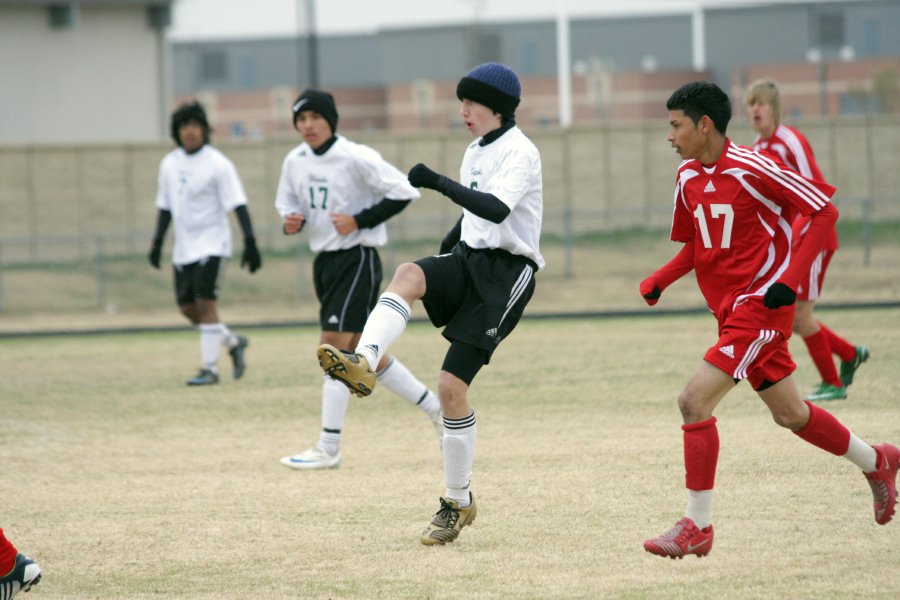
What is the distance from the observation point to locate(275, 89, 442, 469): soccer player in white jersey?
768 centimetres

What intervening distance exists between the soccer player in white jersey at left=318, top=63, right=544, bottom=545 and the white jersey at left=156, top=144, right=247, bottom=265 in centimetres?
552

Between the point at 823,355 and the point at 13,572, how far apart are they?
6.05 meters

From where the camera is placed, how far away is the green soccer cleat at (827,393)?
28.8 feet

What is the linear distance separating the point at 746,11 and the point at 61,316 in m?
39.0

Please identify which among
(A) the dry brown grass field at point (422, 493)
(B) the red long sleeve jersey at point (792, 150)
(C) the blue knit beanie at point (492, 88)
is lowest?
(A) the dry brown grass field at point (422, 493)

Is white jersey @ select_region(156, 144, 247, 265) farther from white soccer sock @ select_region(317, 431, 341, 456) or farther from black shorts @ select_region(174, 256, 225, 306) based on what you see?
white soccer sock @ select_region(317, 431, 341, 456)

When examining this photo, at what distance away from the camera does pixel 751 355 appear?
518 cm

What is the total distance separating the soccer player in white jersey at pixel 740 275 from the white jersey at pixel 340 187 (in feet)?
8.95

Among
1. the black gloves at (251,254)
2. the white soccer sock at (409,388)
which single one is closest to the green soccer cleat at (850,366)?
the white soccer sock at (409,388)

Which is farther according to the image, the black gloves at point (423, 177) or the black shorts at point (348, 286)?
the black shorts at point (348, 286)

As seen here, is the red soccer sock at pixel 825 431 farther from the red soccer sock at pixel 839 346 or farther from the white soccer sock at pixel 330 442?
the red soccer sock at pixel 839 346

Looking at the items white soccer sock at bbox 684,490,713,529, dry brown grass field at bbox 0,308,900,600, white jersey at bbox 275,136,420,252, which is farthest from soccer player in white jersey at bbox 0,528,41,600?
white jersey at bbox 275,136,420,252

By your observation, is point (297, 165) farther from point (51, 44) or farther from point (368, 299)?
point (51, 44)

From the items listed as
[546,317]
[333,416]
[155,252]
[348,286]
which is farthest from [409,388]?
[546,317]
